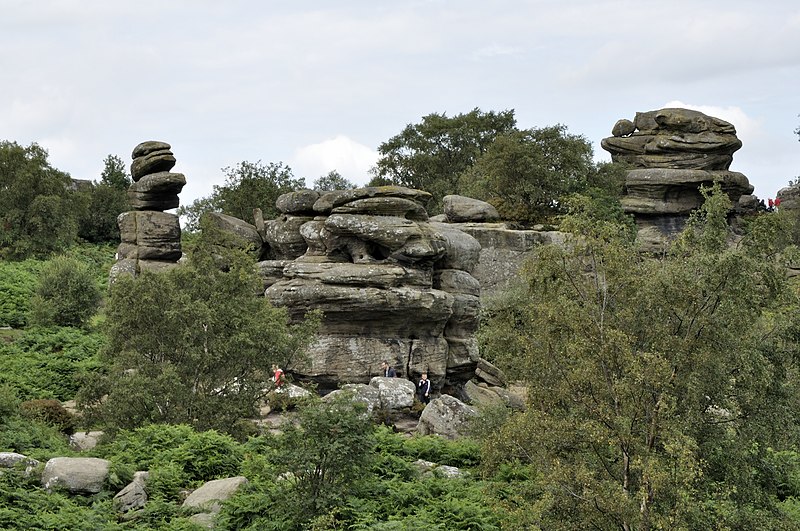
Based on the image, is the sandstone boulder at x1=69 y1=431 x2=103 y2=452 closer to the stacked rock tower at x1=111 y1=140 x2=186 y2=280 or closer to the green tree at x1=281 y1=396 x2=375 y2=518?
the green tree at x1=281 y1=396 x2=375 y2=518

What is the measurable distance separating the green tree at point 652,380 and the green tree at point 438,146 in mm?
60260

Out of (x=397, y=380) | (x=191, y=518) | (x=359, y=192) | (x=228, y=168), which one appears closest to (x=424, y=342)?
(x=397, y=380)

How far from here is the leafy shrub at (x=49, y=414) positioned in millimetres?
28750

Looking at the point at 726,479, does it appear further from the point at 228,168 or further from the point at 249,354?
the point at 228,168

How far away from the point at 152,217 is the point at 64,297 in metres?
8.68

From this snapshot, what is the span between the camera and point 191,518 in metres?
A: 20.7

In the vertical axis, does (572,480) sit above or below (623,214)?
below

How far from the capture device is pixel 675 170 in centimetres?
5862

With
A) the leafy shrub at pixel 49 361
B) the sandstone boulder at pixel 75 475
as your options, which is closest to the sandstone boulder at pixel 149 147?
the leafy shrub at pixel 49 361

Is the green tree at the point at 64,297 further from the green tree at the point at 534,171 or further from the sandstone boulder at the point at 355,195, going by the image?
the green tree at the point at 534,171

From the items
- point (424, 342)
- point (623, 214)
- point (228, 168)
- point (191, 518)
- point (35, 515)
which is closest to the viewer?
point (35, 515)

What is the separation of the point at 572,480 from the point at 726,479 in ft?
9.59

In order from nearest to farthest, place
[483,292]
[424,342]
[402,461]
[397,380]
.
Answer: [402,461], [397,380], [424,342], [483,292]

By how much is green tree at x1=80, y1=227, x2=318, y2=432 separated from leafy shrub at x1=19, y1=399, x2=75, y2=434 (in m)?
2.40
